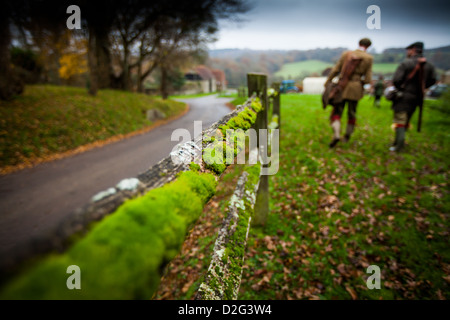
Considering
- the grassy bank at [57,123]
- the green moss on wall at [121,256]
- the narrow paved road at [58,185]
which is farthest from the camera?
the grassy bank at [57,123]

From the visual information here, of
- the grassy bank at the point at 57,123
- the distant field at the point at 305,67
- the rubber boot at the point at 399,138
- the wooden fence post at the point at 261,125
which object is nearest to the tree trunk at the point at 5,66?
the grassy bank at the point at 57,123

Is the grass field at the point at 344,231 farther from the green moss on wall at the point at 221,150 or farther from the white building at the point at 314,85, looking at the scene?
the white building at the point at 314,85

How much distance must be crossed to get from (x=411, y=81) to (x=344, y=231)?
467cm

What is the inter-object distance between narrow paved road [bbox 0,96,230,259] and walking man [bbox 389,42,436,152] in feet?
21.6

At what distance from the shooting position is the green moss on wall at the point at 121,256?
0.50 metres

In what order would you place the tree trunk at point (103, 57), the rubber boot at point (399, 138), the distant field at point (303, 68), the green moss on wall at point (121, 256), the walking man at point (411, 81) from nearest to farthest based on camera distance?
the green moss on wall at point (121, 256) < the walking man at point (411, 81) < the rubber boot at point (399, 138) < the tree trunk at point (103, 57) < the distant field at point (303, 68)

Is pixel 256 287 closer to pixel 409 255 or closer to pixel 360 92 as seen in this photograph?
pixel 409 255

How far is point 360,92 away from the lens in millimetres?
5578

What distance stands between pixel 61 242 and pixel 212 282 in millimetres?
1404

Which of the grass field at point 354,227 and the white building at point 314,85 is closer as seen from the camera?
the grass field at point 354,227

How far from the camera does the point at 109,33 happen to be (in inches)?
667

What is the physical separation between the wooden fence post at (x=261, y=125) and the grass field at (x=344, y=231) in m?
0.31

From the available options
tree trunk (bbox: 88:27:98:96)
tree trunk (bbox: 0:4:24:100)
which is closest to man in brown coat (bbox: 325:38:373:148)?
tree trunk (bbox: 0:4:24:100)

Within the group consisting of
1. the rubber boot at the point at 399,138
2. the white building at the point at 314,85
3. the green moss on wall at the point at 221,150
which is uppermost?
the white building at the point at 314,85
